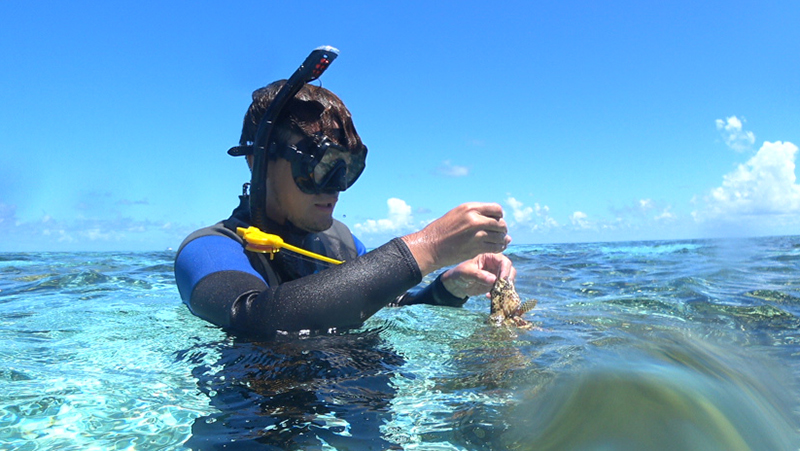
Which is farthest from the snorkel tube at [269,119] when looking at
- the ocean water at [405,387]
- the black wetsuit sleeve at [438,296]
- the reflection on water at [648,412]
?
the reflection on water at [648,412]

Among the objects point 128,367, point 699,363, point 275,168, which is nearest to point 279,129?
point 275,168

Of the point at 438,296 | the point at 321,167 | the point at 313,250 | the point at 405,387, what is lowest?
the point at 405,387

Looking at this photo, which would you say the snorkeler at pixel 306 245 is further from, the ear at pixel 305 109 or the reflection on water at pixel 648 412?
the reflection on water at pixel 648 412

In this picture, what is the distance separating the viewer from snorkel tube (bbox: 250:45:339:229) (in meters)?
2.39

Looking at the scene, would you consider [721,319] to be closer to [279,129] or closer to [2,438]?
[279,129]

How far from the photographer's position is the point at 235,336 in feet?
7.84

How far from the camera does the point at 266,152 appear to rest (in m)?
2.48

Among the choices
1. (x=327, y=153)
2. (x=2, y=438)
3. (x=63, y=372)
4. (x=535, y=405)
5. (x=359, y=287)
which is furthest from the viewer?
(x=327, y=153)

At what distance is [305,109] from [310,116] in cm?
5

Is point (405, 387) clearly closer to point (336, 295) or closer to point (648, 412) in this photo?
point (336, 295)

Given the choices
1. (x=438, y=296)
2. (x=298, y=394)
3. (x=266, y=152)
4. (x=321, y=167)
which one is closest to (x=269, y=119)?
(x=266, y=152)

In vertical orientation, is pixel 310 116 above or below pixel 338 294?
above

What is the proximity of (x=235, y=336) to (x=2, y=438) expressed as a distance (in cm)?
96

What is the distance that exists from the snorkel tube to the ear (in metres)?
0.11
